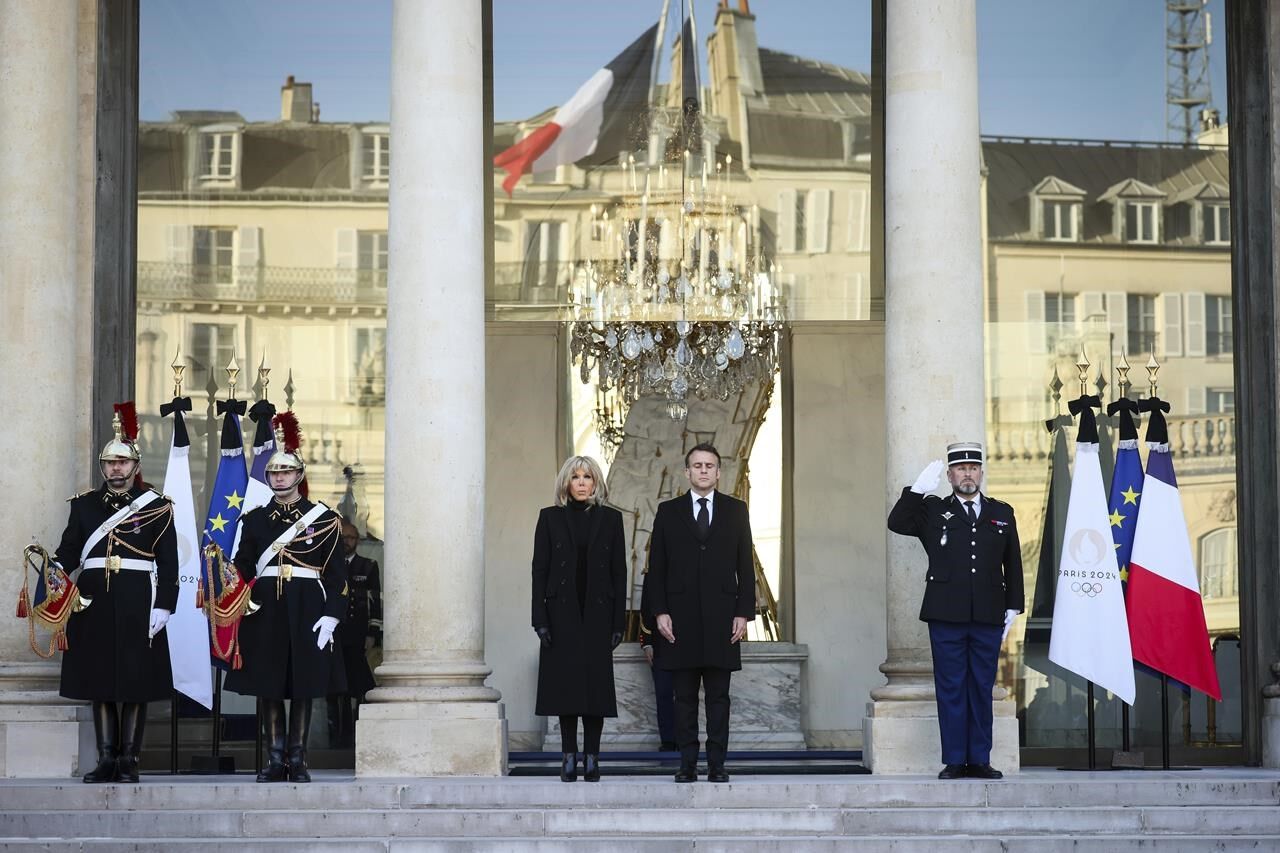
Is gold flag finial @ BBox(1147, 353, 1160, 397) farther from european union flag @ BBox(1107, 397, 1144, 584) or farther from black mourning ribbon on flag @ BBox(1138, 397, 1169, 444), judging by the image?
european union flag @ BBox(1107, 397, 1144, 584)

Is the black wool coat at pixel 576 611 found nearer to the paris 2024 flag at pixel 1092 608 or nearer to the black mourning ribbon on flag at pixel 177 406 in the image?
the paris 2024 flag at pixel 1092 608

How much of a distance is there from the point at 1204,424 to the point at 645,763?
513cm

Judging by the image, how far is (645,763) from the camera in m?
15.5

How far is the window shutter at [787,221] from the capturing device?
657 inches

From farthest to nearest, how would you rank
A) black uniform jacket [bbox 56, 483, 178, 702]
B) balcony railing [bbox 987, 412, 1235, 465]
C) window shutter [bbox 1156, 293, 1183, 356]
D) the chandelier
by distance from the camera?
1. the chandelier
2. window shutter [bbox 1156, 293, 1183, 356]
3. balcony railing [bbox 987, 412, 1235, 465]
4. black uniform jacket [bbox 56, 483, 178, 702]

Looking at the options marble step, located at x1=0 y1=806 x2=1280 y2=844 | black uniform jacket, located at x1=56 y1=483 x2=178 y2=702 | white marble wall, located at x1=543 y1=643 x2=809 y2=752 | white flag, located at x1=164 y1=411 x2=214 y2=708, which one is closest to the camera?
marble step, located at x1=0 y1=806 x2=1280 y2=844

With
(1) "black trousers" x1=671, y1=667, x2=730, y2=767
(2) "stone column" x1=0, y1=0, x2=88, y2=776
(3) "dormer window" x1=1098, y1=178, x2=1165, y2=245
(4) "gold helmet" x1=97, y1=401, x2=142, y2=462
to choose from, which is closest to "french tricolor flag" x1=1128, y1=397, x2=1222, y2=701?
(3) "dormer window" x1=1098, y1=178, x2=1165, y2=245

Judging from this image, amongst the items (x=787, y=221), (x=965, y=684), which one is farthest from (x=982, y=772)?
(x=787, y=221)

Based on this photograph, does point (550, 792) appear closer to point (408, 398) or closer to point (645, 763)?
point (408, 398)

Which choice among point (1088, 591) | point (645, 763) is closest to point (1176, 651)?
point (1088, 591)

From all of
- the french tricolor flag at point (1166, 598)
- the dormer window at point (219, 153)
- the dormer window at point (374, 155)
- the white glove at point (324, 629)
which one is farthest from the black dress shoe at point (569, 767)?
the dormer window at point (219, 153)

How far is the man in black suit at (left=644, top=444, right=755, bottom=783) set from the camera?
11859mm

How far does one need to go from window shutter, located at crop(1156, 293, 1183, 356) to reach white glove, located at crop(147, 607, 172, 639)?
26.5 feet

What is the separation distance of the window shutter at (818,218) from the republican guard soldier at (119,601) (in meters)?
6.52
